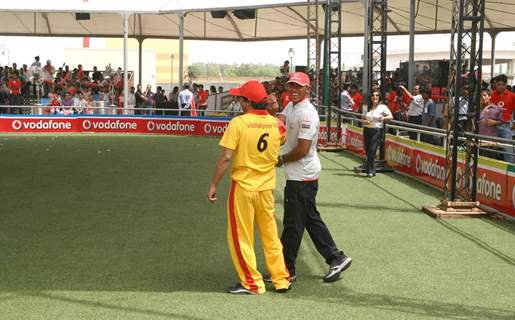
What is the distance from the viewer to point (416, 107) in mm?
21109

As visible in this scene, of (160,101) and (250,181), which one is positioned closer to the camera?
(250,181)

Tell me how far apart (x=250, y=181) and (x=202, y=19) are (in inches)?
1302

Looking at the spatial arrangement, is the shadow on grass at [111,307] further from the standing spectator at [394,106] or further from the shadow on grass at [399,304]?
the standing spectator at [394,106]

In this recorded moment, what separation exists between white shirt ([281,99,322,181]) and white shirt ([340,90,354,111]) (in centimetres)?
1695

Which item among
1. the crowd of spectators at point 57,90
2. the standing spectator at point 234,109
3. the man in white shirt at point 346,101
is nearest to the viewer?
the man in white shirt at point 346,101

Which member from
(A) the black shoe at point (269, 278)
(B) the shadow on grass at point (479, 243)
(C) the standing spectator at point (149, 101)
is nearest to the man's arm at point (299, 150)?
(A) the black shoe at point (269, 278)

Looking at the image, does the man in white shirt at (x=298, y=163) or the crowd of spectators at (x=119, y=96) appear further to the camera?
the crowd of spectators at (x=119, y=96)

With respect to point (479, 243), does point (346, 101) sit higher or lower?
higher

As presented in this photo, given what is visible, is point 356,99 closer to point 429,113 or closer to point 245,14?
point 429,113

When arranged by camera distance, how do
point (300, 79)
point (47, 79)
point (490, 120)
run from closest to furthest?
1. point (300, 79)
2. point (490, 120)
3. point (47, 79)

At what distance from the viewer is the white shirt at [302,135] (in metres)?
6.66

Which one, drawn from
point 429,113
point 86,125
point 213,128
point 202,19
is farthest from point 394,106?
point 202,19

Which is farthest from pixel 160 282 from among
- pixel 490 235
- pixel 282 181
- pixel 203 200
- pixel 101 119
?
pixel 101 119

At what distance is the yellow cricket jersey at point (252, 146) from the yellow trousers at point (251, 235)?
0.28 feet
